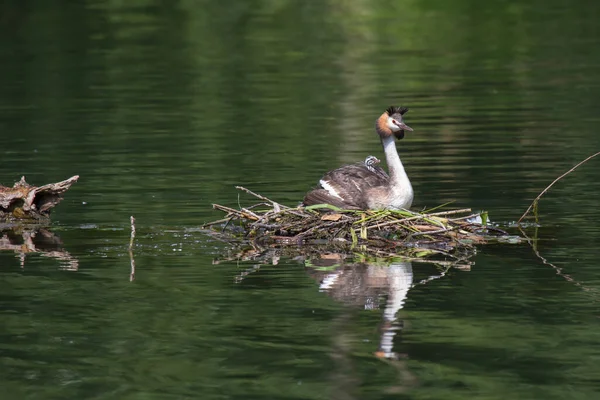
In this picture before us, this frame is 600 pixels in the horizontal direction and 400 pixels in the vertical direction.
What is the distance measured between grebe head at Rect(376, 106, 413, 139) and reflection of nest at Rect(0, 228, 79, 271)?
3.70 metres

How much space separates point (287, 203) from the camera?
1759 cm

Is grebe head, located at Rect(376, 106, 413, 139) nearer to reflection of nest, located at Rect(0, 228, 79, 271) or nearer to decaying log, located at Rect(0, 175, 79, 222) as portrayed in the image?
reflection of nest, located at Rect(0, 228, 79, 271)

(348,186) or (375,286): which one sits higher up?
(348,186)

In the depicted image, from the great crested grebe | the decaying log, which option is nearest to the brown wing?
the great crested grebe

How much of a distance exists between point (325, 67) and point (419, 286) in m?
A: 25.7

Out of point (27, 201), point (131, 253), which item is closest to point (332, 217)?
point (131, 253)

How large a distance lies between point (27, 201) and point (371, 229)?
455 cm

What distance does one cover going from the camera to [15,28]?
173 feet

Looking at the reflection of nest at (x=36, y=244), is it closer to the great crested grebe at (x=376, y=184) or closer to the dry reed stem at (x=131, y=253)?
the dry reed stem at (x=131, y=253)

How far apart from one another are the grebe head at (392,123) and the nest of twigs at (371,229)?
38.6 inches

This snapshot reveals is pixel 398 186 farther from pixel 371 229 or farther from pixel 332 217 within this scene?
pixel 332 217

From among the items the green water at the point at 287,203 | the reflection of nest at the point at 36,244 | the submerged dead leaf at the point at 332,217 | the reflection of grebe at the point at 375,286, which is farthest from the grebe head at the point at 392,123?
the reflection of nest at the point at 36,244

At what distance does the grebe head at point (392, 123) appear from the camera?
51.8ft

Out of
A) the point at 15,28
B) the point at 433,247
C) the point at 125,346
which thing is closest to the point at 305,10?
the point at 15,28
